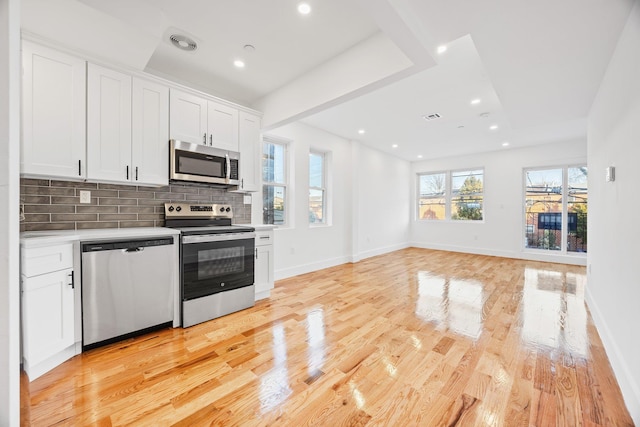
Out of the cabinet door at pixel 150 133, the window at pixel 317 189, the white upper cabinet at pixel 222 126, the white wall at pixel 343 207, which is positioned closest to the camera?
the cabinet door at pixel 150 133

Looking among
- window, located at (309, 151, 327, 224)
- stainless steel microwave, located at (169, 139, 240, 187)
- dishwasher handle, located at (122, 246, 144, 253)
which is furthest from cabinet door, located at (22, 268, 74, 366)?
window, located at (309, 151, 327, 224)

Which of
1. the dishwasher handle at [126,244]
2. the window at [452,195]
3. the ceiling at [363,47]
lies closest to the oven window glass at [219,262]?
the dishwasher handle at [126,244]

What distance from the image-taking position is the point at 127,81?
2484mm

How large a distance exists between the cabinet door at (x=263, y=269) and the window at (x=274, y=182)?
972 mm

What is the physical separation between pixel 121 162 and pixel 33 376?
1737 mm

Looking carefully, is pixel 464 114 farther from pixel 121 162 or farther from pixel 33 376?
pixel 33 376

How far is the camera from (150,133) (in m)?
2.65

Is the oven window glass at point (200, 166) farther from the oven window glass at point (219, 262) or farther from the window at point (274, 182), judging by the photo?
the window at point (274, 182)

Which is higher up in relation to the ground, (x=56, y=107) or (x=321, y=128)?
(x=321, y=128)

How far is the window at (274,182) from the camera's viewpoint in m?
4.27

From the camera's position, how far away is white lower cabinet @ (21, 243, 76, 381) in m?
1.74

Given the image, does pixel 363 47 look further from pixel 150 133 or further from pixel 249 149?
pixel 150 133

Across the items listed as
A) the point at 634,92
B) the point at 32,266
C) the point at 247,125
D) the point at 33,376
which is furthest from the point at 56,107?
the point at 634,92

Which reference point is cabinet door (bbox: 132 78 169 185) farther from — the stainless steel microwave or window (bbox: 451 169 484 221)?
window (bbox: 451 169 484 221)
